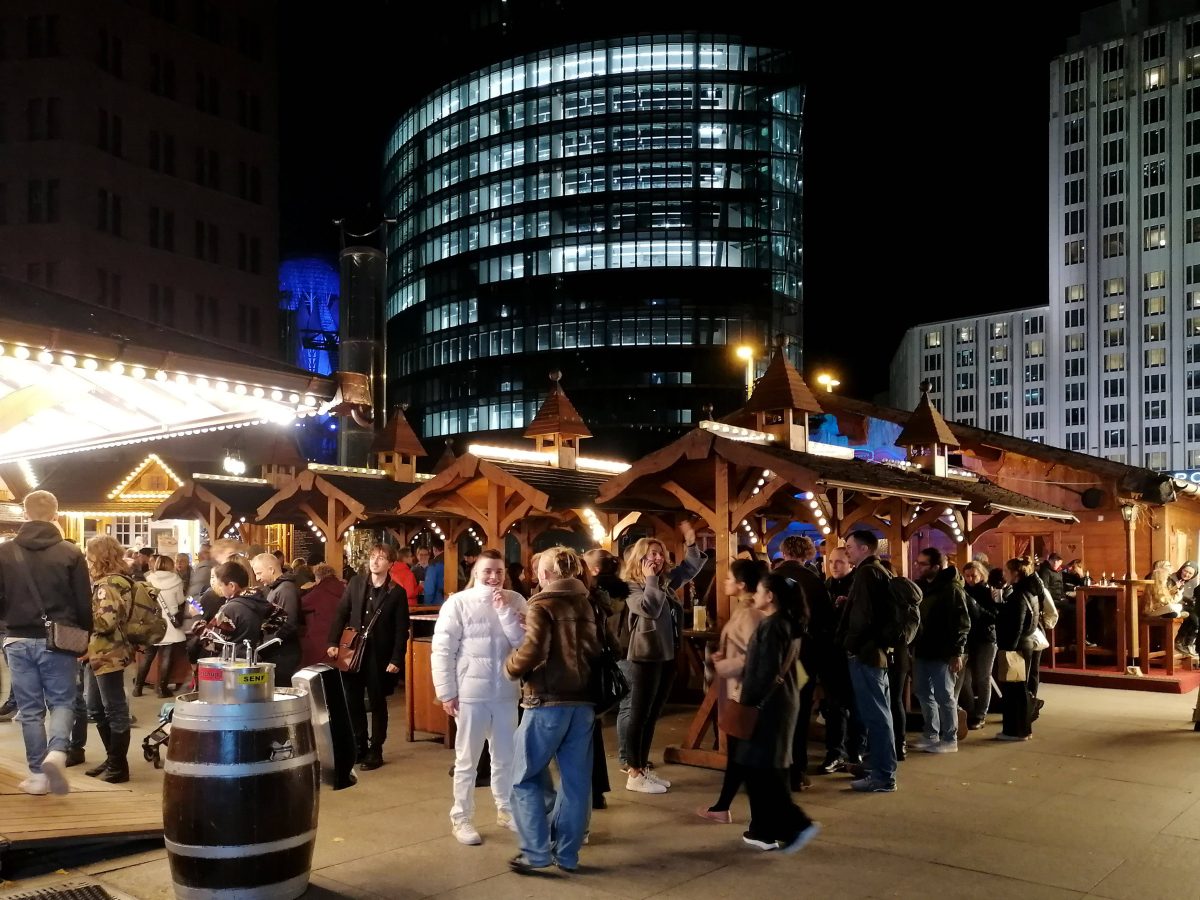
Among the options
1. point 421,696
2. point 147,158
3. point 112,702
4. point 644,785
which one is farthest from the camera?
point 147,158

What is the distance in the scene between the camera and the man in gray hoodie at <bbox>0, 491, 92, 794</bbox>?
7.06 metres

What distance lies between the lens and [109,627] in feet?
26.3

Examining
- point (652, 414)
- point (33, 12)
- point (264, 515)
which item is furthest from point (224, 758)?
Answer: point (652, 414)

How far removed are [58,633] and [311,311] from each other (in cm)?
8521

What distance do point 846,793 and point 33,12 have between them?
46.0 m

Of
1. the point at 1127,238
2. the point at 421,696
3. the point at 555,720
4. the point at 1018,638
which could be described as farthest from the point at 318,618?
the point at 1127,238

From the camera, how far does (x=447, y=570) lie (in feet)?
53.1

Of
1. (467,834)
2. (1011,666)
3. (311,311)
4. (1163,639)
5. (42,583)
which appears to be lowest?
(1163,639)

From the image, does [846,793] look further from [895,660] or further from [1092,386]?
[1092,386]

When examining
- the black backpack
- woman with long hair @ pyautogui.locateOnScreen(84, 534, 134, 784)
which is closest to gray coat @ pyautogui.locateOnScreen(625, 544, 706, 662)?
the black backpack

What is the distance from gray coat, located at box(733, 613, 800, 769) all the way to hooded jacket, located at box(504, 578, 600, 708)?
1.06 m

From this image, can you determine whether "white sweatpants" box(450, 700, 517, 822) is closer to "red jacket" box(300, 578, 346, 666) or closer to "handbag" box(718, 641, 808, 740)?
"handbag" box(718, 641, 808, 740)

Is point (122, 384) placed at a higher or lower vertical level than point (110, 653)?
higher

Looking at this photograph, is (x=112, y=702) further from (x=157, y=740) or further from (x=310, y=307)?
(x=310, y=307)
